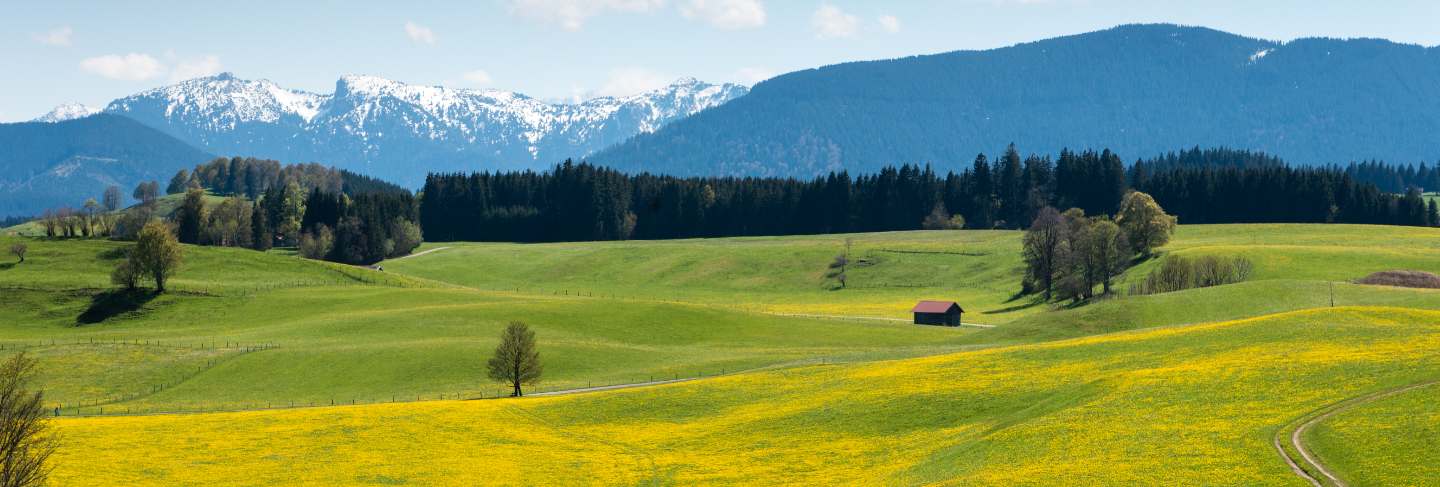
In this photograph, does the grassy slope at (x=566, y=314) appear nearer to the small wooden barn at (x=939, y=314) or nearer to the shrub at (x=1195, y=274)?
the shrub at (x=1195, y=274)

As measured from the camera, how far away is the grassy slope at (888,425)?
44.5 m

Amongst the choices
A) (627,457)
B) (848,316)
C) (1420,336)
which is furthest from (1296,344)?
(848,316)

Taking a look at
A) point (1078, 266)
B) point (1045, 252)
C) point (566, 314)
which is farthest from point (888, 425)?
point (1045, 252)

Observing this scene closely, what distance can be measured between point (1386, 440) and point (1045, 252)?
113m

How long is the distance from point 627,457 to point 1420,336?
→ 39692 mm

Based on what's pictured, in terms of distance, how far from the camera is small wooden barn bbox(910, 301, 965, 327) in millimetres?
126787

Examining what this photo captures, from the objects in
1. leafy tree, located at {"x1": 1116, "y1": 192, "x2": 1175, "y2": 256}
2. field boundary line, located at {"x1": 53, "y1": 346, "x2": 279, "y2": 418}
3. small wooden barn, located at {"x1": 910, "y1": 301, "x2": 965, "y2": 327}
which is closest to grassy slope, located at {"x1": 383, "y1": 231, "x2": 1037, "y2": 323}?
small wooden barn, located at {"x1": 910, "y1": 301, "x2": 965, "y2": 327}

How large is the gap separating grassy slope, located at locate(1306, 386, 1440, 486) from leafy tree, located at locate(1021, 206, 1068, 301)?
346 ft

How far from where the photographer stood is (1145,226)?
160 meters

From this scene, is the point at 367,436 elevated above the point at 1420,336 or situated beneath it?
situated beneath

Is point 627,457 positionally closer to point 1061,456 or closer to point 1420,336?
point 1061,456

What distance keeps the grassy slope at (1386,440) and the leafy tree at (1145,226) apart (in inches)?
4753

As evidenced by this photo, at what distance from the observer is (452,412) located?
69.1 meters

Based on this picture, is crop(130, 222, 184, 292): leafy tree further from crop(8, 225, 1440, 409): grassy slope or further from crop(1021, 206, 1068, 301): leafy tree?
crop(1021, 206, 1068, 301): leafy tree
